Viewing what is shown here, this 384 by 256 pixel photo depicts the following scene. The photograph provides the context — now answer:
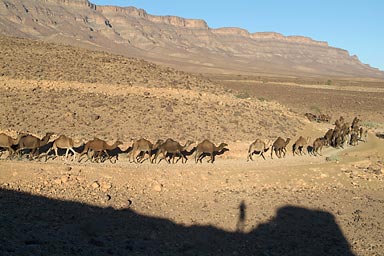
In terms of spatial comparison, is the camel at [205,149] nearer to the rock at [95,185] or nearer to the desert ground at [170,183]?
the desert ground at [170,183]

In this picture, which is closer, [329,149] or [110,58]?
[329,149]

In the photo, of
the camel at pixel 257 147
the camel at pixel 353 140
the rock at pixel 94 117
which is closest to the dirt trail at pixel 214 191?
the camel at pixel 257 147

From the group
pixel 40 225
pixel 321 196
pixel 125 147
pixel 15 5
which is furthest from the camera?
pixel 15 5

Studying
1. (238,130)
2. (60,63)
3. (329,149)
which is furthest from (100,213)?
(60,63)

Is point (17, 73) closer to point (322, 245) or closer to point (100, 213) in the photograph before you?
point (100, 213)

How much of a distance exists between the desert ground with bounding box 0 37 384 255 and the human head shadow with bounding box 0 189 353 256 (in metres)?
0.03

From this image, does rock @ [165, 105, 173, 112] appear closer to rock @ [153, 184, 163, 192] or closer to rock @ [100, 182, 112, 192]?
rock @ [153, 184, 163, 192]

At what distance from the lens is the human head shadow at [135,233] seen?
374 inches

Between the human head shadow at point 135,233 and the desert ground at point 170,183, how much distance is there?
1.1 inches

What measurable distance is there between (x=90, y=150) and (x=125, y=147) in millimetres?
2133

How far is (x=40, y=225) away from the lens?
33.9ft

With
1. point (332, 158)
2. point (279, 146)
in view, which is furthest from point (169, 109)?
point (332, 158)

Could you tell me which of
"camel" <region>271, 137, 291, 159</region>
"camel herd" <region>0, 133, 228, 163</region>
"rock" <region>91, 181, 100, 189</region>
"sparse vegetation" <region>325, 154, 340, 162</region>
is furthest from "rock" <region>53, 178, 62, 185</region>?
"sparse vegetation" <region>325, 154, 340, 162</region>

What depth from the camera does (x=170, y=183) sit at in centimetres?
1438
